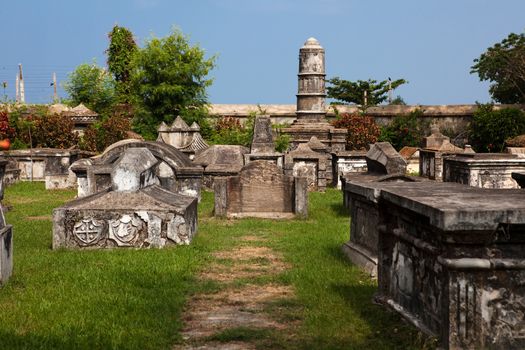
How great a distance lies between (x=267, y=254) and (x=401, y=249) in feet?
14.7

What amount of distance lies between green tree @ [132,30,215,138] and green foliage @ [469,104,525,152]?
46.6 feet

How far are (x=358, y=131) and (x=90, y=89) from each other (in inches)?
632

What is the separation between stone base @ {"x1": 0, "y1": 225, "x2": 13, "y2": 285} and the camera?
8141 millimetres

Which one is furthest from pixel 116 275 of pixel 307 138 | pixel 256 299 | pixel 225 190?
pixel 307 138

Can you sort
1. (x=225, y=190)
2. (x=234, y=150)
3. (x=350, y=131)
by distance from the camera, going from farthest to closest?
(x=350, y=131) → (x=234, y=150) → (x=225, y=190)

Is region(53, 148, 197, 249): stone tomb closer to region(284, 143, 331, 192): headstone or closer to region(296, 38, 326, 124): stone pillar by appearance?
region(284, 143, 331, 192): headstone

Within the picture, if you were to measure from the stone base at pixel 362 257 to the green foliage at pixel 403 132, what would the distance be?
29.7 m

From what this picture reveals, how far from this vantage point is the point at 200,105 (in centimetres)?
3803

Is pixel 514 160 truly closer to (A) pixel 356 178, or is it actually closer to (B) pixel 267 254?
(A) pixel 356 178

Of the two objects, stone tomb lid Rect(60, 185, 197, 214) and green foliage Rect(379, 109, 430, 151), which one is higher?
green foliage Rect(379, 109, 430, 151)

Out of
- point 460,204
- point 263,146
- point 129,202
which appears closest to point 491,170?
point 263,146

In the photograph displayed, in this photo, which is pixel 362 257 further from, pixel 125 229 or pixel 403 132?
pixel 403 132

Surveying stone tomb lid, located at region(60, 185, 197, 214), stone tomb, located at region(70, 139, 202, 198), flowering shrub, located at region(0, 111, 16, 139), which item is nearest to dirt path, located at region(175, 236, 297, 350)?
stone tomb lid, located at region(60, 185, 197, 214)

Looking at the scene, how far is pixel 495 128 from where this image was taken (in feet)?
122
